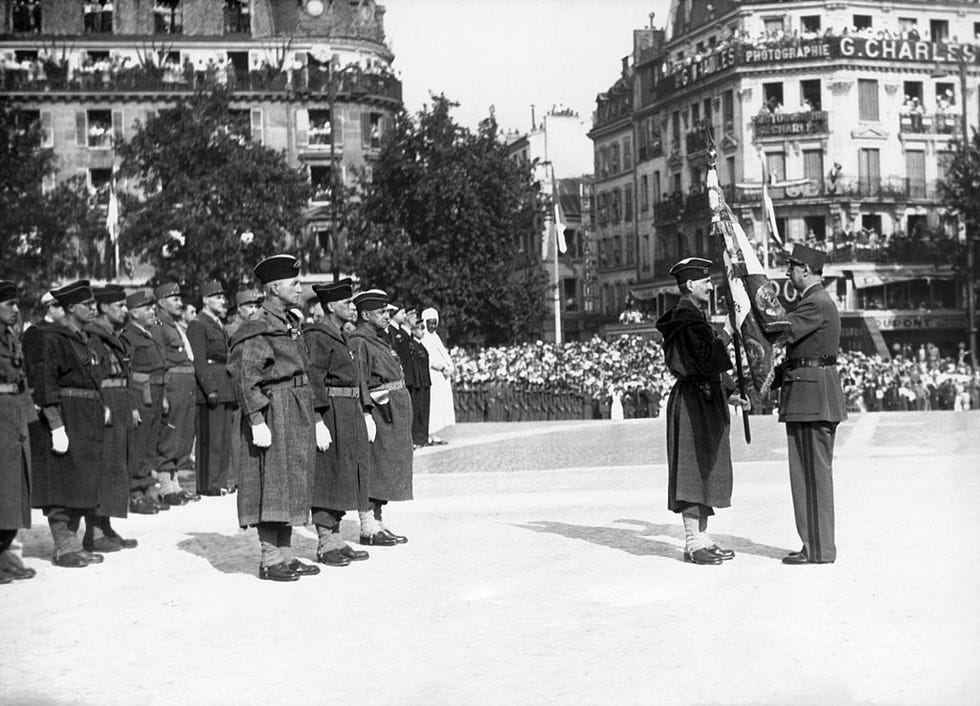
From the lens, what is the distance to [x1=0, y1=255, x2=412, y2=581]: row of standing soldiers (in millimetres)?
10992

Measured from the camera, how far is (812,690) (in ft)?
23.0

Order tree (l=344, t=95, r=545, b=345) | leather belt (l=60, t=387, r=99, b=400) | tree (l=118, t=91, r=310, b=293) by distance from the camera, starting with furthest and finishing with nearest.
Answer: tree (l=118, t=91, r=310, b=293) < tree (l=344, t=95, r=545, b=345) < leather belt (l=60, t=387, r=99, b=400)

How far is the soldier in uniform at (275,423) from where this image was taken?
10898 mm

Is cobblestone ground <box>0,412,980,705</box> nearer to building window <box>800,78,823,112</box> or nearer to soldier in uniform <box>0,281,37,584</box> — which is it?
soldier in uniform <box>0,281,37,584</box>

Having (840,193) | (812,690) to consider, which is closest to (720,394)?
(812,690)

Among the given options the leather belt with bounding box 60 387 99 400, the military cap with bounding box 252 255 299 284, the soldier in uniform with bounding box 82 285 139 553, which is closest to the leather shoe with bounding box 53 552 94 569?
the soldier in uniform with bounding box 82 285 139 553

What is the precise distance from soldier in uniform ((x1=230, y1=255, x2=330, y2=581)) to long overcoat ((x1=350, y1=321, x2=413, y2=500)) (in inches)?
60.9

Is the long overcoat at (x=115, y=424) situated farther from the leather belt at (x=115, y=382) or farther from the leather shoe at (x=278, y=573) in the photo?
the leather shoe at (x=278, y=573)

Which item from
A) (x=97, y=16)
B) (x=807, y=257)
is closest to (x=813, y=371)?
(x=807, y=257)

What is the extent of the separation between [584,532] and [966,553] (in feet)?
11.2

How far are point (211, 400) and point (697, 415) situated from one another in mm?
7974

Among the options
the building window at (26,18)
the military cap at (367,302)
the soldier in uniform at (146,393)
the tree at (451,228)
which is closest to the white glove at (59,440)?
the military cap at (367,302)

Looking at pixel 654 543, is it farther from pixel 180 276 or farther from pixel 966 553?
pixel 180 276

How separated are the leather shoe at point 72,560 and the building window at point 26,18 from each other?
160 feet
